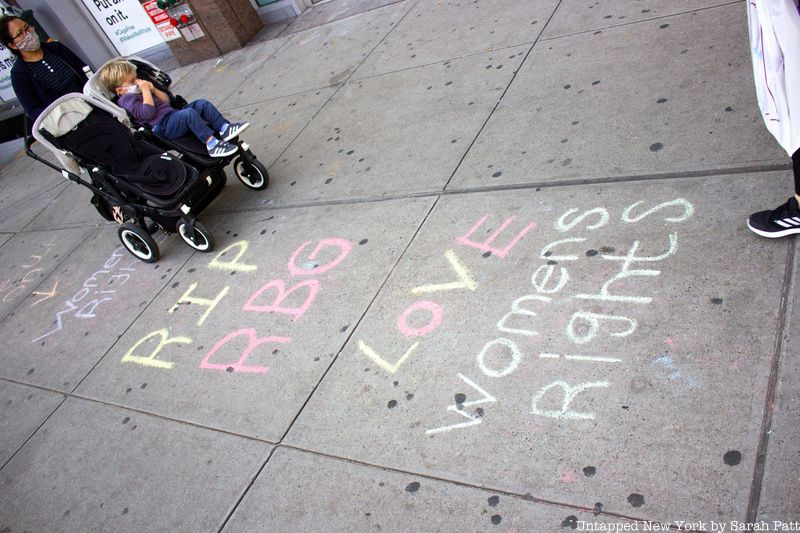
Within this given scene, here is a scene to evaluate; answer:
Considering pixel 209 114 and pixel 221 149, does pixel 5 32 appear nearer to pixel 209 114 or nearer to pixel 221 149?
pixel 209 114

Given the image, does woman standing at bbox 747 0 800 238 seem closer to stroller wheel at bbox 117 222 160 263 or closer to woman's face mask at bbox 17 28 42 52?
stroller wheel at bbox 117 222 160 263

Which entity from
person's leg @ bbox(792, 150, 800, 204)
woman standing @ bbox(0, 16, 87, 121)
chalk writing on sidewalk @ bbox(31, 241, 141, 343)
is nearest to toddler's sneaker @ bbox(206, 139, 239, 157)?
chalk writing on sidewalk @ bbox(31, 241, 141, 343)

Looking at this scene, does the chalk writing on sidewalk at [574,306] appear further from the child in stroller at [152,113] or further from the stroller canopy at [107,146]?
the stroller canopy at [107,146]

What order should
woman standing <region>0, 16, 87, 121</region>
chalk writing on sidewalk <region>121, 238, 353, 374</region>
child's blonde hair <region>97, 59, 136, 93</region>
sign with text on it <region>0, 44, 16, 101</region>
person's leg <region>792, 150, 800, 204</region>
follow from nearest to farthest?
person's leg <region>792, 150, 800, 204</region> → chalk writing on sidewalk <region>121, 238, 353, 374</region> → child's blonde hair <region>97, 59, 136, 93</region> → woman standing <region>0, 16, 87, 121</region> → sign with text on it <region>0, 44, 16, 101</region>

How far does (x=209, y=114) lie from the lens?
446 cm

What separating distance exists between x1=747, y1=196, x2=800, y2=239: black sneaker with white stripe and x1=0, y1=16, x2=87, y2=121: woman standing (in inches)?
198

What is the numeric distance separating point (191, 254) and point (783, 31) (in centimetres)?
402

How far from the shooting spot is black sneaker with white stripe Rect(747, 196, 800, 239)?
8.09 feet

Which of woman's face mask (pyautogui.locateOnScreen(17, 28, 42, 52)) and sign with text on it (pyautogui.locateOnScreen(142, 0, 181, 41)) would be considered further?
sign with text on it (pyautogui.locateOnScreen(142, 0, 181, 41))

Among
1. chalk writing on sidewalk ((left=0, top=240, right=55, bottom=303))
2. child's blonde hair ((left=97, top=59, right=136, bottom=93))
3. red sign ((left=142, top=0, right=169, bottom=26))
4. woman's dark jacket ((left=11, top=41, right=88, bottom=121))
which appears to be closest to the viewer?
child's blonde hair ((left=97, top=59, right=136, bottom=93))

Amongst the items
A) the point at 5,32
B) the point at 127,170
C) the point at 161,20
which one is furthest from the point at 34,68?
the point at 161,20

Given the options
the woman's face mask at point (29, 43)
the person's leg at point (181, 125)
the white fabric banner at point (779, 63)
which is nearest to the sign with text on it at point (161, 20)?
the woman's face mask at point (29, 43)

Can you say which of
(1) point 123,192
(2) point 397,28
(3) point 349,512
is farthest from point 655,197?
(2) point 397,28

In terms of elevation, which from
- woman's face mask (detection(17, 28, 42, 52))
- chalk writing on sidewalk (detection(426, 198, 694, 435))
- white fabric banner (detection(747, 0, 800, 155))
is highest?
woman's face mask (detection(17, 28, 42, 52))
